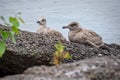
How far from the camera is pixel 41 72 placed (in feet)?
9.34

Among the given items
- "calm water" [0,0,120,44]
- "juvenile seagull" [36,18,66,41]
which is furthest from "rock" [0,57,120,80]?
"calm water" [0,0,120,44]

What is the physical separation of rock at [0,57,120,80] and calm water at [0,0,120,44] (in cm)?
569

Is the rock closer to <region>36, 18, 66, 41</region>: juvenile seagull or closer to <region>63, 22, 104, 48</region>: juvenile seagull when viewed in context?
<region>36, 18, 66, 41</region>: juvenile seagull

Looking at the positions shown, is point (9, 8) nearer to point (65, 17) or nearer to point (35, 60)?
point (65, 17)

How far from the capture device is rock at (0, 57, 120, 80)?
8.73ft

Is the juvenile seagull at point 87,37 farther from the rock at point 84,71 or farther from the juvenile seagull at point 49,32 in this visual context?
Answer: the rock at point 84,71

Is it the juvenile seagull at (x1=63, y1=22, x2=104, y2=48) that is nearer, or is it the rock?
the rock

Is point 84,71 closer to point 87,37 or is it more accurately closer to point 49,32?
point 87,37

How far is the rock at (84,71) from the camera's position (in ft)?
8.73

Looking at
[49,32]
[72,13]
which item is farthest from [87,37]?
[72,13]

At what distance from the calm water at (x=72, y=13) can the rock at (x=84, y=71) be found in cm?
569

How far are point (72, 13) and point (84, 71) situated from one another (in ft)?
26.8

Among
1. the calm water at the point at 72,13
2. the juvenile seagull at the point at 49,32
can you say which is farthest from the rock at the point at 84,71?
the calm water at the point at 72,13

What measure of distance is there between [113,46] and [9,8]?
513 centimetres
